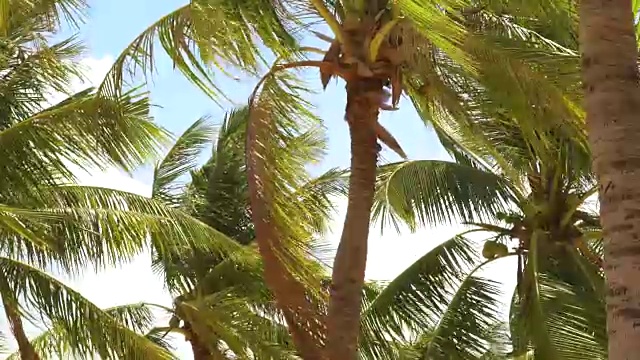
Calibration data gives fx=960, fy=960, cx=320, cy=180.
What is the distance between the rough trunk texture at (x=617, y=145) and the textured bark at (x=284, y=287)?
3.15m

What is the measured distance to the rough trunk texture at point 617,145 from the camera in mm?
3316

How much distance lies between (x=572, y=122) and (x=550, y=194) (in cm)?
397

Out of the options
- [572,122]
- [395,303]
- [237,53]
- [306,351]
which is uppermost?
[237,53]

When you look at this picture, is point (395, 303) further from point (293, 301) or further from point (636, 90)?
point (636, 90)

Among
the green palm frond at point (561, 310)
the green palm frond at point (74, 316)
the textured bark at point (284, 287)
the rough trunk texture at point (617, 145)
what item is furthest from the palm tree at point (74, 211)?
the rough trunk texture at point (617, 145)

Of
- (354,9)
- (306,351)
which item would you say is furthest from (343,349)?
(354,9)

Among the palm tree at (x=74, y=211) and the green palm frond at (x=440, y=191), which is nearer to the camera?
the palm tree at (x=74, y=211)

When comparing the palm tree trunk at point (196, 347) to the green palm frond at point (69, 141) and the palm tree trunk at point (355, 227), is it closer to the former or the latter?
the green palm frond at point (69, 141)

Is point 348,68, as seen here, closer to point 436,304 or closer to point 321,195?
point 321,195

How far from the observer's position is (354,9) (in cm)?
756

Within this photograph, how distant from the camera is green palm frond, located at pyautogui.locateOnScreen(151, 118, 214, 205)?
1398 cm

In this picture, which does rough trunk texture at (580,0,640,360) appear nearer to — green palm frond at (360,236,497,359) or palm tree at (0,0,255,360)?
palm tree at (0,0,255,360)

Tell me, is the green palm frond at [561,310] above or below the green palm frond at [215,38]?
below

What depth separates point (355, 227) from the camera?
7070 millimetres
